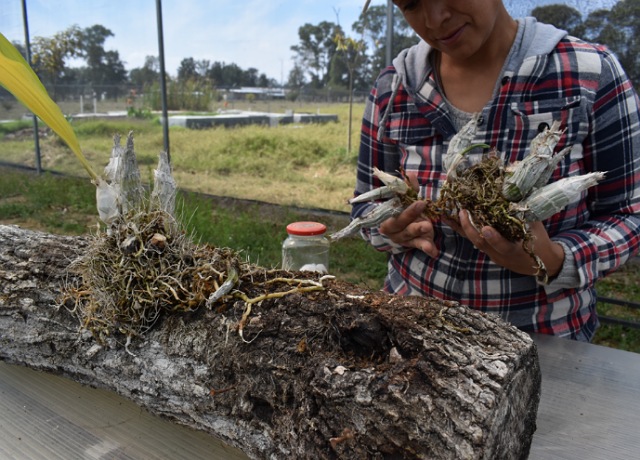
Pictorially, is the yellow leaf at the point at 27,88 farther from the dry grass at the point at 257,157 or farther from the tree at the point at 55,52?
the tree at the point at 55,52

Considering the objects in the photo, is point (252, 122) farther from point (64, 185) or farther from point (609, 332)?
point (609, 332)

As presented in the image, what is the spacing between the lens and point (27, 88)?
948 millimetres

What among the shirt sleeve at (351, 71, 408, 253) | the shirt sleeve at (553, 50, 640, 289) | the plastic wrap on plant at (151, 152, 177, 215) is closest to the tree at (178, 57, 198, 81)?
the shirt sleeve at (351, 71, 408, 253)

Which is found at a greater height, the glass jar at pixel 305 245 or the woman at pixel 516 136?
the woman at pixel 516 136

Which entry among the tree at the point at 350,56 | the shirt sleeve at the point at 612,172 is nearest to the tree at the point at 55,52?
the tree at the point at 350,56

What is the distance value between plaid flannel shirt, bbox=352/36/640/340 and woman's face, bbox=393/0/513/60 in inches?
5.1

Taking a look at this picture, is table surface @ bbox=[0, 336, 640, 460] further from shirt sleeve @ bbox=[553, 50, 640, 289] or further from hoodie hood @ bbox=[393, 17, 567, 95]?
hoodie hood @ bbox=[393, 17, 567, 95]

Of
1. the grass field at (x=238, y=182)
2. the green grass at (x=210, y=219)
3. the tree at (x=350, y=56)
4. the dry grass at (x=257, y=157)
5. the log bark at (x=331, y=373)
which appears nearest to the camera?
the log bark at (x=331, y=373)

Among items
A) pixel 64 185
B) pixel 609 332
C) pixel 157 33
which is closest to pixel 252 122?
pixel 157 33

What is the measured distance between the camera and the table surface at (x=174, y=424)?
1.02 metres

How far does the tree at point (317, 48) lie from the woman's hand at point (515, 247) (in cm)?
376

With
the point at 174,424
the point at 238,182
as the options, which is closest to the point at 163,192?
the point at 174,424

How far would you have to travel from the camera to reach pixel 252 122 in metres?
5.71

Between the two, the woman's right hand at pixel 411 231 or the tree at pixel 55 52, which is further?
the tree at pixel 55 52
